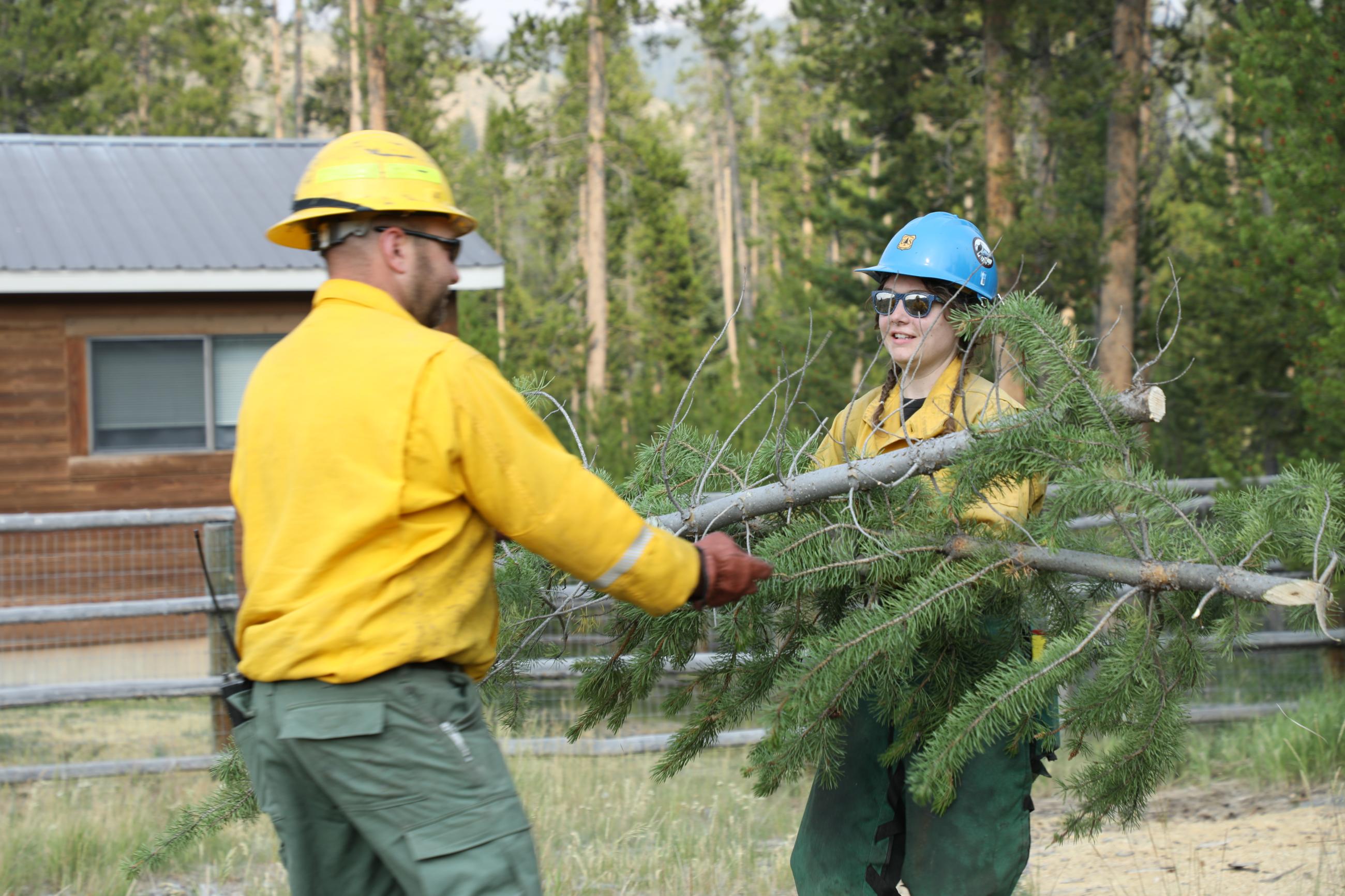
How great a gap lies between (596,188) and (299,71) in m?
24.7

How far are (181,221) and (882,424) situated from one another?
9.87 metres

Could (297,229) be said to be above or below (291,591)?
above

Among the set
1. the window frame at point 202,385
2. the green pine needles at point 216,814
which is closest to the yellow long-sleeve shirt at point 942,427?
the green pine needles at point 216,814

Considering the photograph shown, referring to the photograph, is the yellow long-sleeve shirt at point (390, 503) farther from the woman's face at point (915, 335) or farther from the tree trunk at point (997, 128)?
the tree trunk at point (997, 128)

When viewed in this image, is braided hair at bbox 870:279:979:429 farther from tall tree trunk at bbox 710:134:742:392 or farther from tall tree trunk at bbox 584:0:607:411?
tall tree trunk at bbox 710:134:742:392

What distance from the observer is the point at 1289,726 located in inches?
254

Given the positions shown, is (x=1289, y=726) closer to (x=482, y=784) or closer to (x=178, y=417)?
(x=482, y=784)

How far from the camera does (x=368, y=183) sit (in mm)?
2322

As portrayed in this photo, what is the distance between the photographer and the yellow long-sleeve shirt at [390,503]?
6.98 feet

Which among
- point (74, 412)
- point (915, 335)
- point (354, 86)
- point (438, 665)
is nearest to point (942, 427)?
point (915, 335)

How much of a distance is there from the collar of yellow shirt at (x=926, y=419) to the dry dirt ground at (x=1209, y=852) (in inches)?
64.2

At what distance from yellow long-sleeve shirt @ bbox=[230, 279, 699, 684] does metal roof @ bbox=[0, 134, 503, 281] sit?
869 cm

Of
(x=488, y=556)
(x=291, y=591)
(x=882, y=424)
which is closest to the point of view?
(x=291, y=591)

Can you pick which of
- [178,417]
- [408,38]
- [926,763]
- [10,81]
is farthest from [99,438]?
[10,81]
